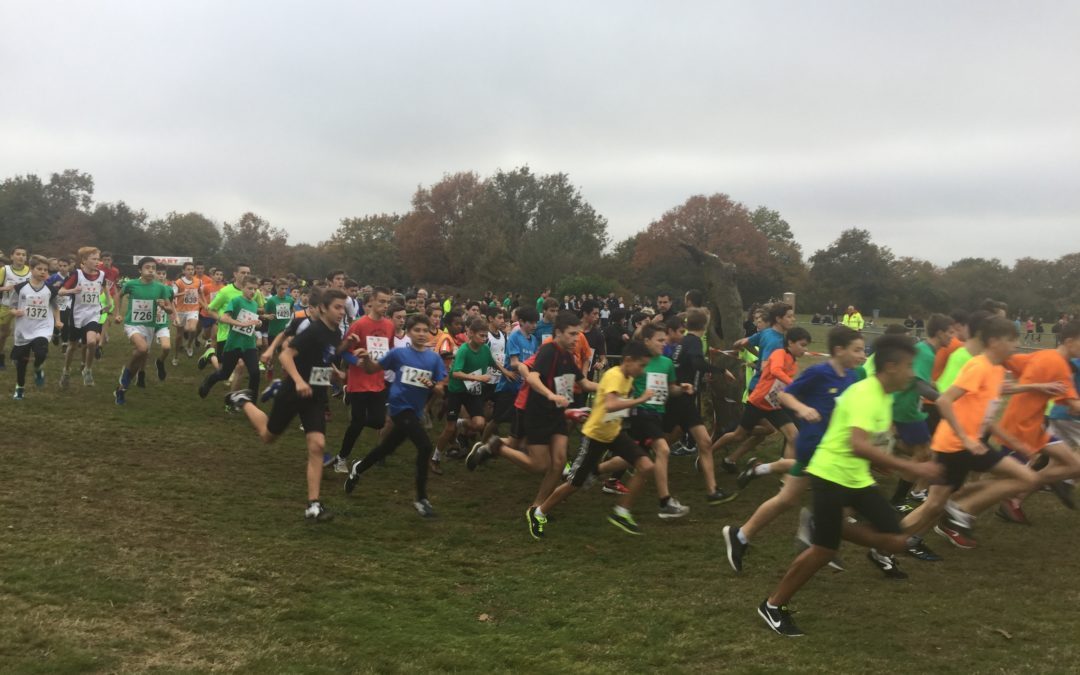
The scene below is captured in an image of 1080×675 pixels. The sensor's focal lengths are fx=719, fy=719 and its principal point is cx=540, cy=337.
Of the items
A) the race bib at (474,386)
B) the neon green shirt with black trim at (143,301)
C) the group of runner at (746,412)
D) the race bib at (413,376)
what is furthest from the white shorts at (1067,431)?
the neon green shirt with black trim at (143,301)

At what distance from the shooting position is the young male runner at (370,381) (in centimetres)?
766

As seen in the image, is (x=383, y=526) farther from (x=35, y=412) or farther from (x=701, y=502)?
(x=35, y=412)

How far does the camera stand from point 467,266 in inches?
2244

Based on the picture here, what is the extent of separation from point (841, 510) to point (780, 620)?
2.66 feet

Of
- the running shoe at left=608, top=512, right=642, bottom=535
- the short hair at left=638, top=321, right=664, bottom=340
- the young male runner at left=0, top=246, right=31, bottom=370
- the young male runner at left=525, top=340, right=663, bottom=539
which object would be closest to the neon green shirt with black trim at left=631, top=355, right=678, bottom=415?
the short hair at left=638, top=321, right=664, bottom=340

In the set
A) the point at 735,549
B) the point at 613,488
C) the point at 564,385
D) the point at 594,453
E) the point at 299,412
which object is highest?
the point at 564,385

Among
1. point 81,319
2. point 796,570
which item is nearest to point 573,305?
point 81,319

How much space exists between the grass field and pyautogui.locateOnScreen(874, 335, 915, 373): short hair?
1708 mm

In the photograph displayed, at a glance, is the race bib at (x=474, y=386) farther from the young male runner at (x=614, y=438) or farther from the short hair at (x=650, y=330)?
the short hair at (x=650, y=330)

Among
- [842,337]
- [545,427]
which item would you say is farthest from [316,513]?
[842,337]

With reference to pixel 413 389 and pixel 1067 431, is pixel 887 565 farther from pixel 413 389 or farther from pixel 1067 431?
pixel 413 389

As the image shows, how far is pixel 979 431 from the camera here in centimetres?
552

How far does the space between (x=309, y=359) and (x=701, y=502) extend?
14.1 ft

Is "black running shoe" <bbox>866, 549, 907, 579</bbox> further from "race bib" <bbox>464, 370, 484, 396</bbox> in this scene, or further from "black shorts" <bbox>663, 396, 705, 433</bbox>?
"race bib" <bbox>464, 370, 484, 396</bbox>
